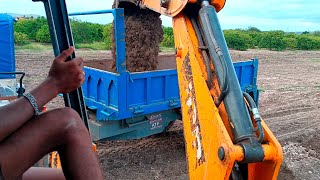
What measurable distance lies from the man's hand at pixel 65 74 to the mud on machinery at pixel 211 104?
0.13 metres

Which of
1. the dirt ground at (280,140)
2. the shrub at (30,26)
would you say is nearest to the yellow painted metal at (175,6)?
the dirt ground at (280,140)

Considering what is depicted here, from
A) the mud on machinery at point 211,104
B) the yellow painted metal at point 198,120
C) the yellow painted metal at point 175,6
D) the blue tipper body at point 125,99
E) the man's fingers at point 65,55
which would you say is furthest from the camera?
the blue tipper body at point 125,99

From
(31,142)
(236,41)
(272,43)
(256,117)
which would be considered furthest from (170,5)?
(272,43)

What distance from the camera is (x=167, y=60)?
7270 mm

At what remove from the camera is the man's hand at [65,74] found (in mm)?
1931

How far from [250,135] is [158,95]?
2.66 metres

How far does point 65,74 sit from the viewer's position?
6.34 ft

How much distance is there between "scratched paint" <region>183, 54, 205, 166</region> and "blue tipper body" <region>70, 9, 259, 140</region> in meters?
1.50

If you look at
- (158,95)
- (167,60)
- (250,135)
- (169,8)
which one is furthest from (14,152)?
(167,60)

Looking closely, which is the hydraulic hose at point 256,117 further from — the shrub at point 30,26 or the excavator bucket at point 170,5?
the shrub at point 30,26

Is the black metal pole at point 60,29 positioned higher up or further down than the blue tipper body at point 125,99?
higher up

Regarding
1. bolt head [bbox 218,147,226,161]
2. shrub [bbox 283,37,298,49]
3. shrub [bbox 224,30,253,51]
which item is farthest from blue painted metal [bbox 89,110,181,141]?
shrub [bbox 283,37,298,49]

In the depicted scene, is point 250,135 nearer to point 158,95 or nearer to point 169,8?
point 169,8

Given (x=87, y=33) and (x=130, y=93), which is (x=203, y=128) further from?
(x=87, y=33)
